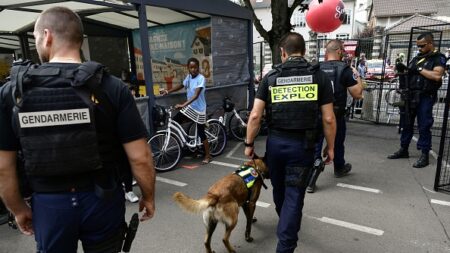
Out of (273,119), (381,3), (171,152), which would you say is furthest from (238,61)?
(381,3)

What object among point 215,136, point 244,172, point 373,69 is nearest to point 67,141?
point 244,172

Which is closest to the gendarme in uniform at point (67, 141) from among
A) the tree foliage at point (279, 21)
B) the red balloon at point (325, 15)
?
the red balloon at point (325, 15)

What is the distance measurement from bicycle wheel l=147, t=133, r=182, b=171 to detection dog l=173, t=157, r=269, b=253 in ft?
8.29

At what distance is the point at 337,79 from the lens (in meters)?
4.42

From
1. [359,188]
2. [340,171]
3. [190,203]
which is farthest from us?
[340,171]

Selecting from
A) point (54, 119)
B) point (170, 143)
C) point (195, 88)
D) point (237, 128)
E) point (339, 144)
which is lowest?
point (237, 128)

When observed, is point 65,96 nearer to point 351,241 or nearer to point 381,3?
point 351,241

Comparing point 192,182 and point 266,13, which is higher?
point 266,13

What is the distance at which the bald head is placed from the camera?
1578 mm

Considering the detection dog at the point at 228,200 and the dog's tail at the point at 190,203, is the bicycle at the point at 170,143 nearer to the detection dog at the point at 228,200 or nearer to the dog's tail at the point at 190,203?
the detection dog at the point at 228,200

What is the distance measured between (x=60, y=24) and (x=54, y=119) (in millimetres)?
473

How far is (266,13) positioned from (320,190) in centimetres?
4649

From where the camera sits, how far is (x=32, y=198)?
1.66 m

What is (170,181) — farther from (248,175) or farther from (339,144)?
(339,144)
